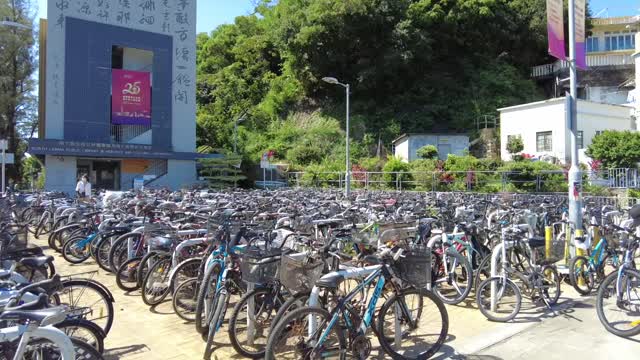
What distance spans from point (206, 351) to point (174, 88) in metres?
26.0

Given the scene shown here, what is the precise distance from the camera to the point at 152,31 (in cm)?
2709

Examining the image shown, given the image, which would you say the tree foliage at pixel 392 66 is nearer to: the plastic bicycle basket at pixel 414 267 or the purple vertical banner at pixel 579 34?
the purple vertical banner at pixel 579 34

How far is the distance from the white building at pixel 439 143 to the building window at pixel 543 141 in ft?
15.8

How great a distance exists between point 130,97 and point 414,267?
25.2 meters

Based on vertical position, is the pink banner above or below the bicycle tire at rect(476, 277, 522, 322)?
above

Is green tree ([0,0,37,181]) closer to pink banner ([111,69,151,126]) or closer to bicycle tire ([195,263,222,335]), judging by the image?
pink banner ([111,69,151,126])

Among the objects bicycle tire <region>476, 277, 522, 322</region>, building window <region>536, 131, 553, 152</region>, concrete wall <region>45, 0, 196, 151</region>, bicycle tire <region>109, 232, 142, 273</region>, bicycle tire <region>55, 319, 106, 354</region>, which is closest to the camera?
bicycle tire <region>55, 319, 106, 354</region>

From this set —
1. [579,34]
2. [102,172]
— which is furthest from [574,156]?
[102,172]

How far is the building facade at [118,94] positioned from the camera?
24.0 metres

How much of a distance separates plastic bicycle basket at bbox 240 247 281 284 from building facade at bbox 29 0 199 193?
22673 mm

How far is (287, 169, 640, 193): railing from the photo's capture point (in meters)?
17.7

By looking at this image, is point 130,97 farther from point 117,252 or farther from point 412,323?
point 412,323

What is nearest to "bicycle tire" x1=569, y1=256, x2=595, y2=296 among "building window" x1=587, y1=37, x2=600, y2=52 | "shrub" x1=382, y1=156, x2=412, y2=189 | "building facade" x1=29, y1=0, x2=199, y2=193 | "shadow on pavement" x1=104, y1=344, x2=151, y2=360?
"shadow on pavement" x1=104, y1=344, x2=151, y2=360

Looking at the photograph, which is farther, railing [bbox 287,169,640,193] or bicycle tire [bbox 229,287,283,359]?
railing [bbox 287,169,640,193]
